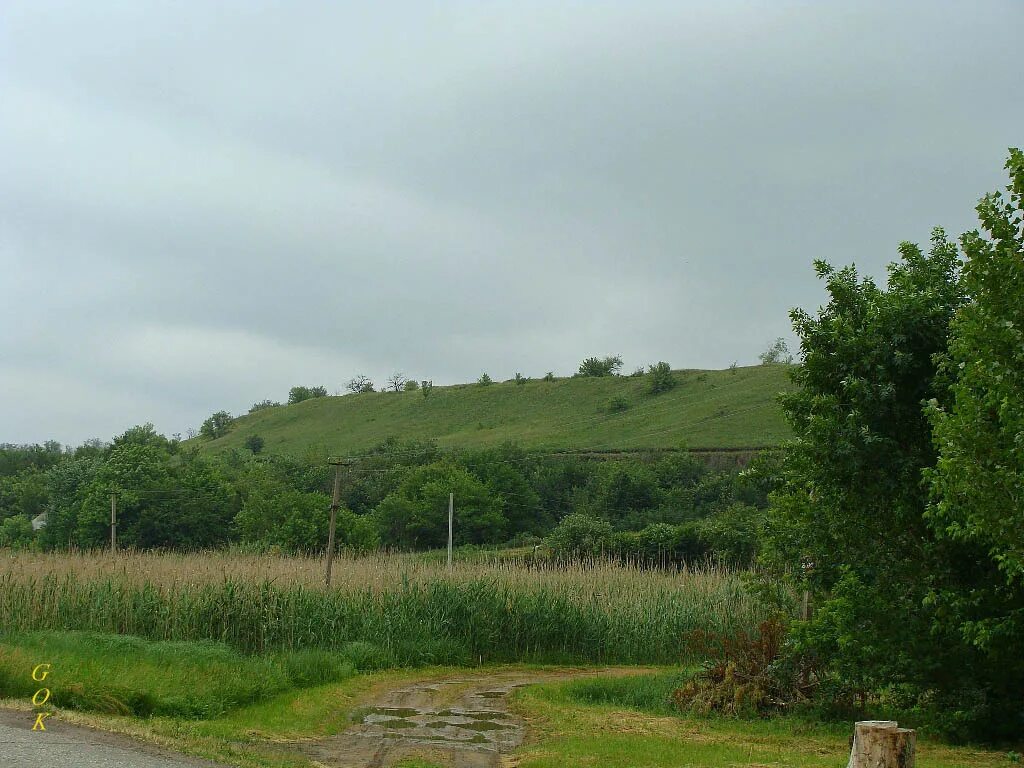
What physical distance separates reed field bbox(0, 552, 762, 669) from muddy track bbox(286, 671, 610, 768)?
3325mm

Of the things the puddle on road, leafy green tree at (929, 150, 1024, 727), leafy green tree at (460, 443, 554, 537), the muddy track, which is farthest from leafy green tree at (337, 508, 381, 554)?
leafy green tree at (929, 150, 1024, 727)

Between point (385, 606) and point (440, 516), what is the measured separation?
2373 cm

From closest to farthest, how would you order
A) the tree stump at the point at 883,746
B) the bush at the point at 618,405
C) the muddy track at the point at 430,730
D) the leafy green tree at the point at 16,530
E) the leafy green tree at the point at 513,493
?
1. the tree stump at the point at 883,746
2. the muddy track at the point at 430,730
3. the leafy green tree at the point at 16,530
4. the leafy green tree at the point at 513,493
5. the bush at the point at 618,405

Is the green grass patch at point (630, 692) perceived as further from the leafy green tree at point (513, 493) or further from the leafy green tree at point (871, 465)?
the leafy green tree at point (513, 493)

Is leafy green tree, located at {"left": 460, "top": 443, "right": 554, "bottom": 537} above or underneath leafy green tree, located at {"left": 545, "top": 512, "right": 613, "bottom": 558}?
above

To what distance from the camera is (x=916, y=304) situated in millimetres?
13508

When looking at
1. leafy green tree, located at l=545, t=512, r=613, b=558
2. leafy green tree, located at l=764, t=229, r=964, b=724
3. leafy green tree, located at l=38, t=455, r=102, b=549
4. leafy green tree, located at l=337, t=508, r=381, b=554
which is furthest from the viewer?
leafy green tree, located at l=38, t=455, r=102, b=549

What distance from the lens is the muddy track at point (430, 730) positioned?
39.7ft

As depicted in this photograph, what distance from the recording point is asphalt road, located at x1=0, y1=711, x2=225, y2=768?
9.39 m

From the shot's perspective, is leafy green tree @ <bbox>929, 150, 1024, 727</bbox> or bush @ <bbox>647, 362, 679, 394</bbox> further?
bush @ <bbox>647, 362, 679, 394</bbox>

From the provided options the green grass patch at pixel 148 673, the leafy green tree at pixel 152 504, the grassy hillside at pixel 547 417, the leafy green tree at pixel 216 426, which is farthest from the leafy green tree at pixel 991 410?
the leafy green tree at pixel 216 426

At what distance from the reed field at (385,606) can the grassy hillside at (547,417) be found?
36014 millimetres

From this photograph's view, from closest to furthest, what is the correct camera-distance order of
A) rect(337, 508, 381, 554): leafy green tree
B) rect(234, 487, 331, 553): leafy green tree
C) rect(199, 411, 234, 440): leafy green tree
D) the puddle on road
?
1. the puddle on road
2. rect(234, 487, 331, 553): leafy green tree
3. rect(337, 508, 381, 554): leafy green tree
4. rect(199, 411, 234, 440): leafy green tree

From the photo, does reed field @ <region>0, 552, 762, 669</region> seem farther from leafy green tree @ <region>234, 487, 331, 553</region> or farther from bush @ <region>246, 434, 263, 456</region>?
bush @ <region>246, 434, 263, 456</region>
